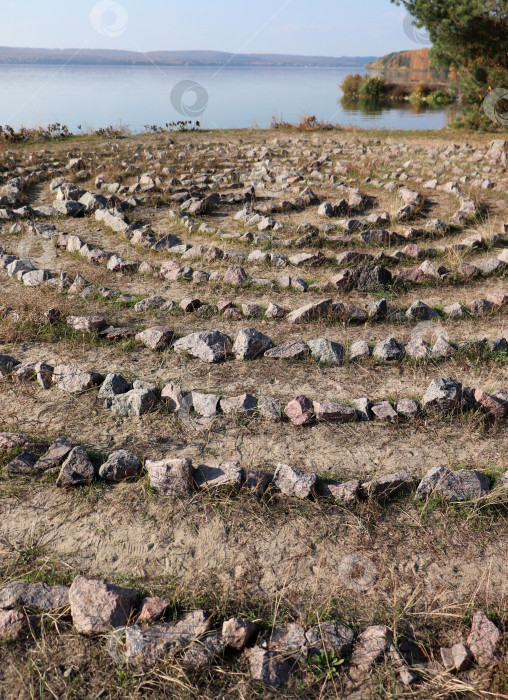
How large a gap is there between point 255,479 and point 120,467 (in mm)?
1179

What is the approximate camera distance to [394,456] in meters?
4.99

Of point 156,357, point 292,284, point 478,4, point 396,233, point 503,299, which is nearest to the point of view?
point 156,357

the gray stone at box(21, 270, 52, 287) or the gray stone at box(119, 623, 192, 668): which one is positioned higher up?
the gray stone at box(21, 270, 52, 287)

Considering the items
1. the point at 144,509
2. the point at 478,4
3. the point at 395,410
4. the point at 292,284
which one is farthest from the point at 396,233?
the point at 478,4

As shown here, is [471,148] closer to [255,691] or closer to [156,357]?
[156,357]

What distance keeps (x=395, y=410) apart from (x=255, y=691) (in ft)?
10.0

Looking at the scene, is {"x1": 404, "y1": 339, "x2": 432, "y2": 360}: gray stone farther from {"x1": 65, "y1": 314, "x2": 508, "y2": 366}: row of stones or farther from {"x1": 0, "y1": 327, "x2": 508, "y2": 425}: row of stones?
{"x1": 0, "y1": 327, "x2": 508, "y2": 425}: row of stones

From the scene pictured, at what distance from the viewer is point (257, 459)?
16.4 ft

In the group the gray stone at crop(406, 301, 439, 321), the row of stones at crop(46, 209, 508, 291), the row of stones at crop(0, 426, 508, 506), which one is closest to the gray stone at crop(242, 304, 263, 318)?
the row of stones at crop(46, 209, 508, 291)

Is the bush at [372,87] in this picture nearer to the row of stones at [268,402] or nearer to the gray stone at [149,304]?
the gray stone at [149,304]

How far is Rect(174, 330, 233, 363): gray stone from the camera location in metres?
6.59

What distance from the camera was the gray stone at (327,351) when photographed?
21.2 feet

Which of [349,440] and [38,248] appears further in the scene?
[38,248]

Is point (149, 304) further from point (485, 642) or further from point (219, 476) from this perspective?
point (485, 642)
